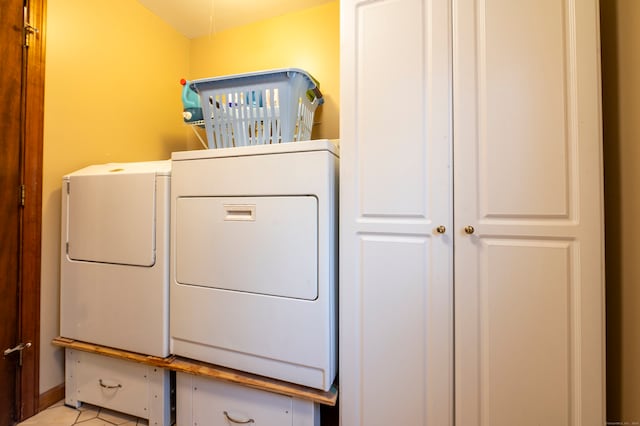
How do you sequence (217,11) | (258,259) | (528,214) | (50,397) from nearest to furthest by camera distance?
(528,214), (258,259), (50,397), (217,11)

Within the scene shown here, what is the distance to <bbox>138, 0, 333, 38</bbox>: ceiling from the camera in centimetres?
177

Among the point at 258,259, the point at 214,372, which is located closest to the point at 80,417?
the point at 214,372

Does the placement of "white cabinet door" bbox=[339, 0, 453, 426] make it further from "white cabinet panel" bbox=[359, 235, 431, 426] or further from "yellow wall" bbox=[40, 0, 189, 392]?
"yellow wall" bbox=[40, 0, 189, 392]

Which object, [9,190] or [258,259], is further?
[9,190]

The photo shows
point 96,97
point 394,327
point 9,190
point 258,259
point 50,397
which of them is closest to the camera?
point 394,327

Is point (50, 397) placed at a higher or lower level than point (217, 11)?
lower

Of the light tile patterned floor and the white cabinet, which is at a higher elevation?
the white cabinet

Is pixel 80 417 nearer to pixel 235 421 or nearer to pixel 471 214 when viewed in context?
pixel 235 421

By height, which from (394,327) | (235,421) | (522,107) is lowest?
(235,421)

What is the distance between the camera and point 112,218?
50.3 inches

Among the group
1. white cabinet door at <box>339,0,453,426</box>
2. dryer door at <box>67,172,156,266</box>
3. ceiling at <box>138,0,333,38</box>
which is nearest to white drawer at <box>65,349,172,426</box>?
dryer door at <box>67,172,156,266</box>

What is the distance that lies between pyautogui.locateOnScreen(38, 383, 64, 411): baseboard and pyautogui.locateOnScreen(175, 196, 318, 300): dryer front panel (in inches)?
39.2

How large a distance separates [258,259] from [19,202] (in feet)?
4.10

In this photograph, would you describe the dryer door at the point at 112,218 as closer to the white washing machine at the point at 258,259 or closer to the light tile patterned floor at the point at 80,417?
the white washing machine at the point at 258,259
